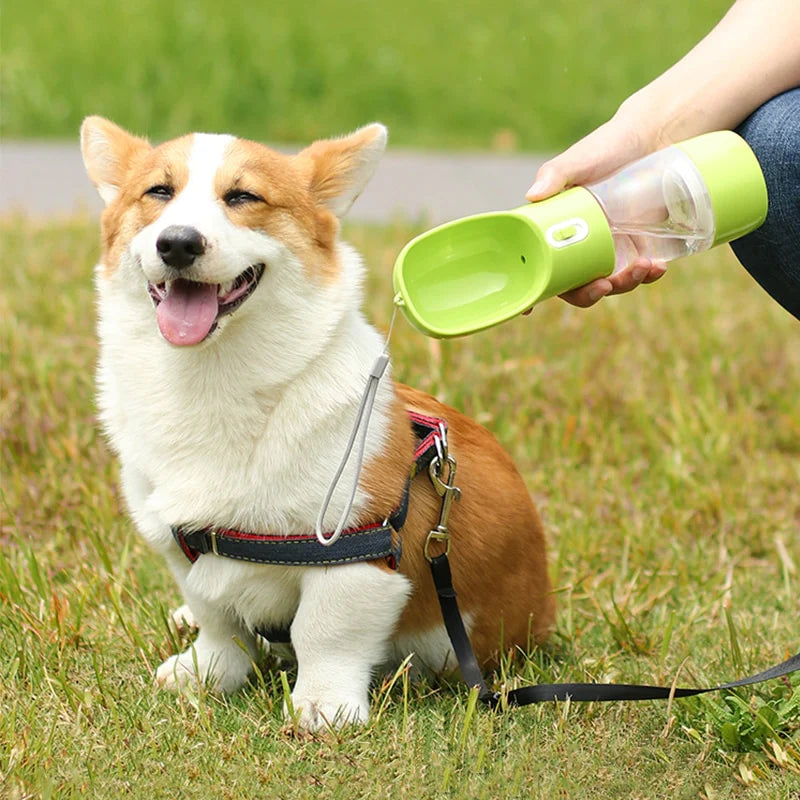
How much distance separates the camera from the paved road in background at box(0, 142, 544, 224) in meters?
6.09

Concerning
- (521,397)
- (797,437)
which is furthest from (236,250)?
(797,437)

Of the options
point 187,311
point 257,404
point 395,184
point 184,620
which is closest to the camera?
point 187,311

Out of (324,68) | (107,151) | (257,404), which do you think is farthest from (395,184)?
(257,404)

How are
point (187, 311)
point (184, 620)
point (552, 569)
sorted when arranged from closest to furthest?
point (187, 311) → point (184, 620) → point (552, 569)

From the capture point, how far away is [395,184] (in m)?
6.91

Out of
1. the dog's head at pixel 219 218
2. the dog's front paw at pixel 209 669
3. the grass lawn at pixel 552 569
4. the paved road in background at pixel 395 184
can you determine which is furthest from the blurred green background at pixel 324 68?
the dog's front paw at pixel 209 669

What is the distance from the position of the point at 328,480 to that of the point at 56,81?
6379 millimetres

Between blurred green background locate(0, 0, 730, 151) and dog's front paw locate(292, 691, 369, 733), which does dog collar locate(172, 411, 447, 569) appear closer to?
dog's front paw locate(292, 691, 369, 733)

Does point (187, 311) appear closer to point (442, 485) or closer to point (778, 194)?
point (442, 485)

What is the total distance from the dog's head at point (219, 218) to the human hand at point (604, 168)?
1.48 feet

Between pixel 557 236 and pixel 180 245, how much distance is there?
2.04 ft

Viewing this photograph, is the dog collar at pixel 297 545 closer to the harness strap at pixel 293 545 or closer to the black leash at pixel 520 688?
the harness strap at pixel 293 545

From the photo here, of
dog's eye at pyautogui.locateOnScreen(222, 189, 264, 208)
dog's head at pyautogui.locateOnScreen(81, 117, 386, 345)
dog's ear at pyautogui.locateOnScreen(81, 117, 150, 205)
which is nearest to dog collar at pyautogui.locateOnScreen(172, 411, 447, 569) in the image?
dog's head at pyautogui.locateOnScreen(81, 117, 386, 345)

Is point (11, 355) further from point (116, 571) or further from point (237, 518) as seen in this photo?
point (237, 518)
